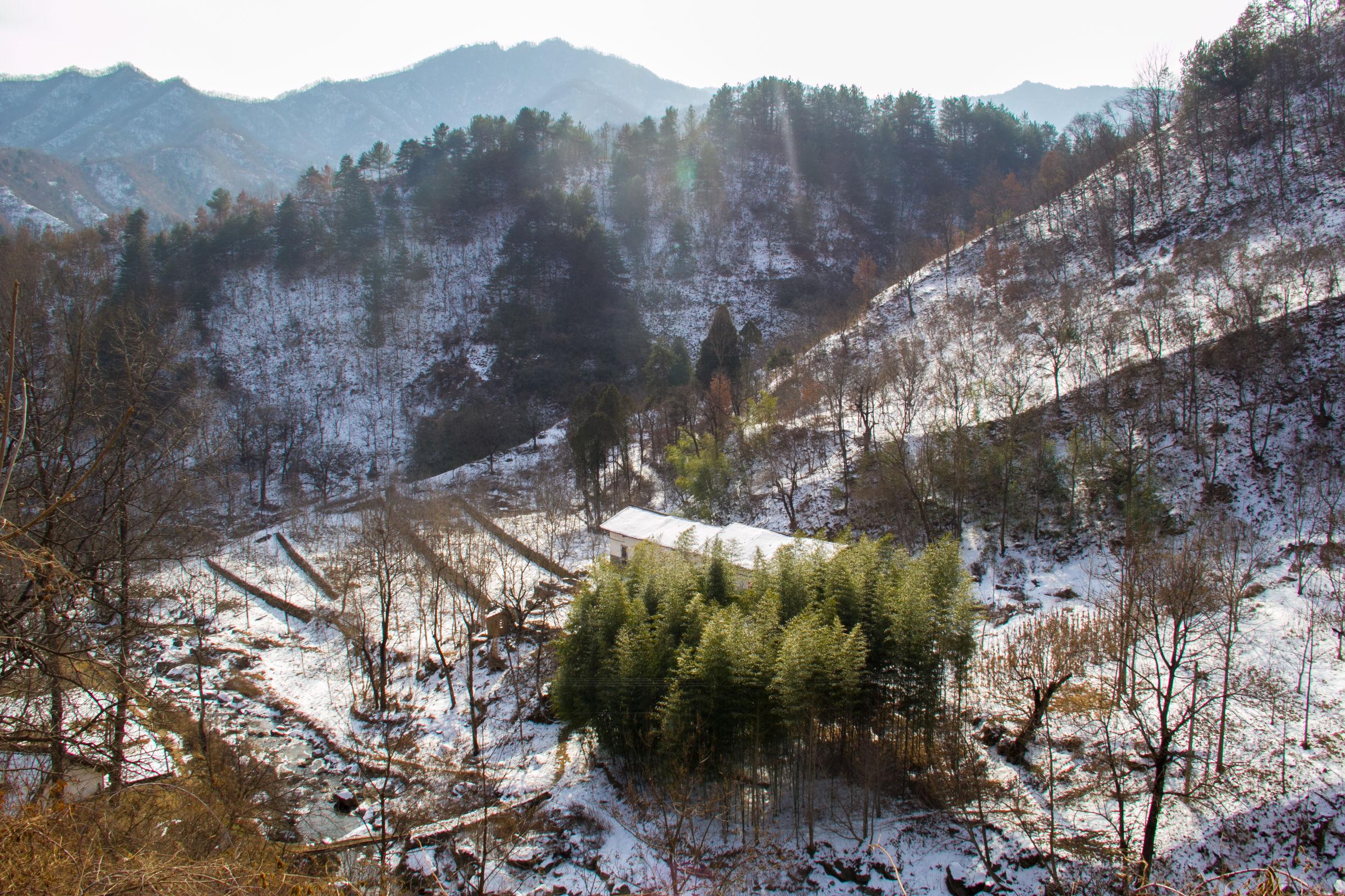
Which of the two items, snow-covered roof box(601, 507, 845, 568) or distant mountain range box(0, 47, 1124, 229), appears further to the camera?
distant mountain range box(0, 47, 1124, 229)

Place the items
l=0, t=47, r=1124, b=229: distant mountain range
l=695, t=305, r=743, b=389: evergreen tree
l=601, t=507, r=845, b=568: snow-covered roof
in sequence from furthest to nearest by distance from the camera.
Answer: l=0, t=47, r=1124, b=229: distant mountain range → l=695, t=305, r=743, b=389: evergreen tree → l=601, t=507, r=845, b=568: snow-covered roof

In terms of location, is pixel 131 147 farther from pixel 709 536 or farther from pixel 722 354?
pixel 709 536

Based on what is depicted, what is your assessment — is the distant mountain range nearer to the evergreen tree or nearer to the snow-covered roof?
the evergreen tree

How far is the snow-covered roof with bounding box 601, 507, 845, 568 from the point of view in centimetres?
1877

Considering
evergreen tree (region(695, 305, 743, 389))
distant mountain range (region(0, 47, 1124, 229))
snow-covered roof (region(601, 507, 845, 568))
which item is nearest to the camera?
snow-covered roof (region(601, 507, 845, 568))

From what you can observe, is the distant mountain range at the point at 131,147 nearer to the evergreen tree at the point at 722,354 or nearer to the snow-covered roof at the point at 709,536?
the evergreen tree at the point at 722,354

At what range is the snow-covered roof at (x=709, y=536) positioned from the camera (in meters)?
18.8

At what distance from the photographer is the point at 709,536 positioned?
22.2m

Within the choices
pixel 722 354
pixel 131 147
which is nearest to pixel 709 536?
pixel 722 354

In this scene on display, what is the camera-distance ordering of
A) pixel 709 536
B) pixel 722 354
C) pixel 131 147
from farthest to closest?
pixel 131 147, pixel 722 354, pixel 709 536

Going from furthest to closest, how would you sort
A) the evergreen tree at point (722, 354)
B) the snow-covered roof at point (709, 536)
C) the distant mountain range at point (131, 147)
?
the distant mountain range at point (131, 147)
the evergreen tree at point (722, 354)
the snow-covered roof at point (709, 536)

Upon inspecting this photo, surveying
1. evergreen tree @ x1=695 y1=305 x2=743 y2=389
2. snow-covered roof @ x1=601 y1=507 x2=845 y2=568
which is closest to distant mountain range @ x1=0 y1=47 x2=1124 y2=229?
evergreen tree @ x1=695 y1=305 x2=743 y2=389

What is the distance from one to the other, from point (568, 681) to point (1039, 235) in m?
43.4

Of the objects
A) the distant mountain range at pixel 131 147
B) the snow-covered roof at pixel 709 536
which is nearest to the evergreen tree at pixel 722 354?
the snow-covered roof at pixel 709 536
